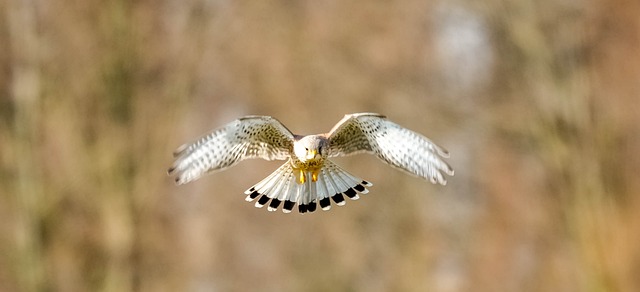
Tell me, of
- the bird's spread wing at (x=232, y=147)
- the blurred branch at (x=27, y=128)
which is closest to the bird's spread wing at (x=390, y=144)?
the bird's spread wing at (x=232, y=147)

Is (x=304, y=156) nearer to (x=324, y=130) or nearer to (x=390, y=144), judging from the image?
(x=390, y=144)

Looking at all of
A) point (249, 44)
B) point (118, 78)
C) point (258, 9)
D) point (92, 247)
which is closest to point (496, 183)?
point (249, 44)

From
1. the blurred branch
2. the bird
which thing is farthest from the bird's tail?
the blurred branch

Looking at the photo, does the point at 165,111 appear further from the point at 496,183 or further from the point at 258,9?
the point at 496,183

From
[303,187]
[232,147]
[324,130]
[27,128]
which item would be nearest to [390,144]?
[303,187]

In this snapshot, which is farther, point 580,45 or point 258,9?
point 258,9

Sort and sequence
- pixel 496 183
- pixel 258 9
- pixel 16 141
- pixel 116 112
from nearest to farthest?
pixel 16 141, pixel 116 112, pixel 258 9, pixel 496 183

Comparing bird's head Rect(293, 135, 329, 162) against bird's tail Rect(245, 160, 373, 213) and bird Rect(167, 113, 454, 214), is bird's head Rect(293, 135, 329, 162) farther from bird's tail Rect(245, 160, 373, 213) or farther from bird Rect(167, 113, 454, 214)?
bird's tail Rect(245, 160, 373, 213)
